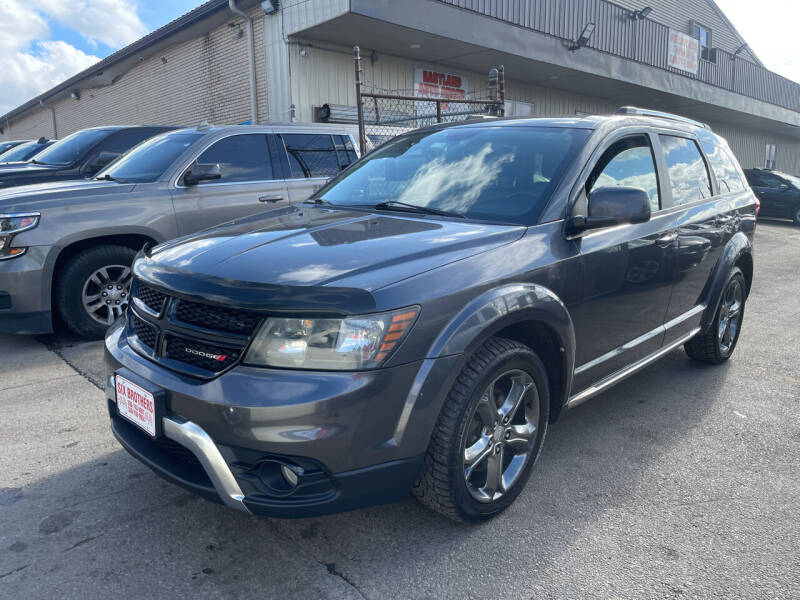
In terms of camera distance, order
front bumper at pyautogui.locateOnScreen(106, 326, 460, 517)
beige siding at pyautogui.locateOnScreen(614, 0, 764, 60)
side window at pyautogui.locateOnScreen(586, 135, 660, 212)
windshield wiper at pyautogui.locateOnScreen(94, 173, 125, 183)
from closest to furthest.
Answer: front bumper at pyautogui.locateOnScreen(106, 326, 460, 517), side window at pyautogui.locateOnScreen(586, 135, 660, 212), windshield wiper at pyautogui.locateOnScreen(94, 173, 125, 183), beige siding at pyautogui.locateOnScreen(614, 0, 764, 60)

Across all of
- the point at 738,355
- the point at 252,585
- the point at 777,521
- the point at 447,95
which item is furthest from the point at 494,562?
the point at 447,95

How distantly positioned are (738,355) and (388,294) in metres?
4.08

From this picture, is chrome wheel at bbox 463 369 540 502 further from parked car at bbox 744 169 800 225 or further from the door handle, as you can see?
parked car at bbox 744 169 800 225

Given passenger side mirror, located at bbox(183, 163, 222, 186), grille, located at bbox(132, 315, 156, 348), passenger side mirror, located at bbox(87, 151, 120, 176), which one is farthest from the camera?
passenger side mirror, located at bbox(87, 151, 120, 176)

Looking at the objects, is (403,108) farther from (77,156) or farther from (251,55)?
(77,156)

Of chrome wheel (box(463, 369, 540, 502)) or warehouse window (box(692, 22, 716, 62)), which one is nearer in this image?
chrome wheel (box(463, 369, 540, 502))

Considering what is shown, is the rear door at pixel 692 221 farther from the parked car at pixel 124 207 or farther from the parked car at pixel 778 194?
the parked car at pixel 778 194

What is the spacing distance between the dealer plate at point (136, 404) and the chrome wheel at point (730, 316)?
3.87 metres

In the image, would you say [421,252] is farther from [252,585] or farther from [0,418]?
[0,418]

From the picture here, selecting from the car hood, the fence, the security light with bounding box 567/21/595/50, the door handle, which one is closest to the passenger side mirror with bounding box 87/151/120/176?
the fence

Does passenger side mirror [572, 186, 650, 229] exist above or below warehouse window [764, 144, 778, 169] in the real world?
below

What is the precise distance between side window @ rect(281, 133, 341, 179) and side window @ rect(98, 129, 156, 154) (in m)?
3.15

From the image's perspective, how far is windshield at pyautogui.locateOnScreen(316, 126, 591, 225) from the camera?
2.87 meters

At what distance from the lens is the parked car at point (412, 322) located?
6.56 ft
